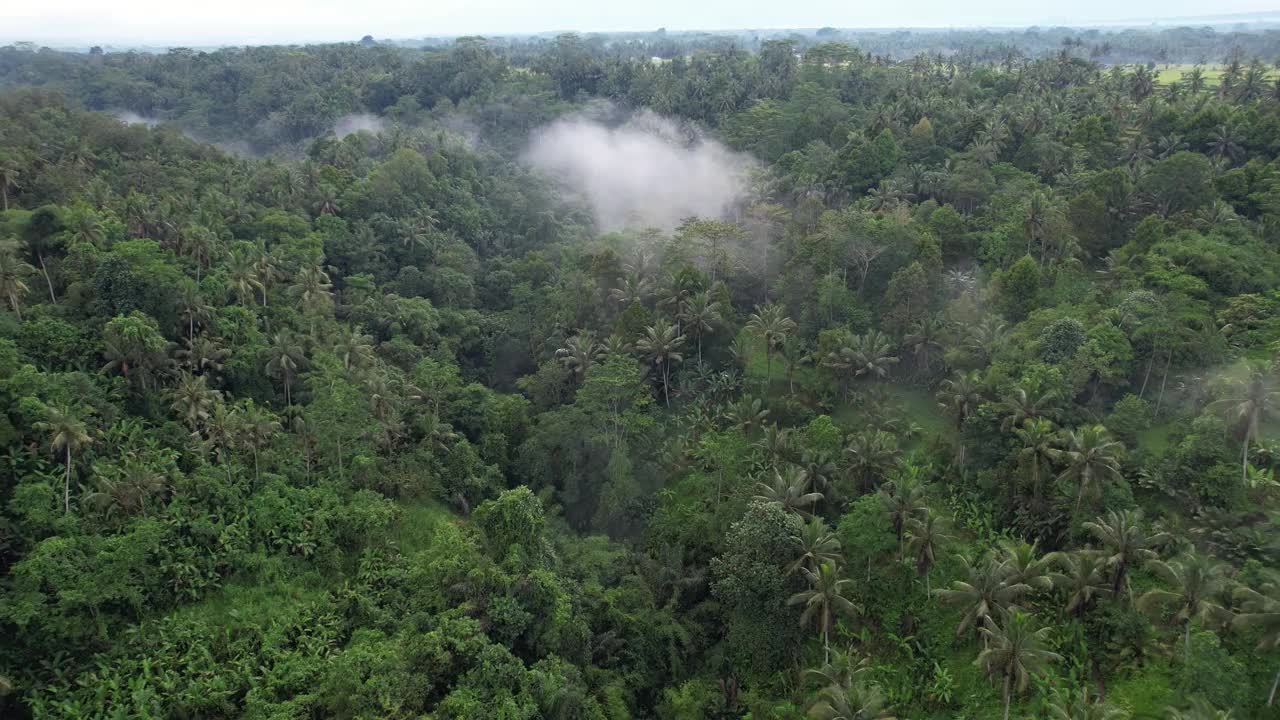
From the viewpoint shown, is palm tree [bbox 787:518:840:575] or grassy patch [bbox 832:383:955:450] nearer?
palm tree [bbox 787:518:840:575]

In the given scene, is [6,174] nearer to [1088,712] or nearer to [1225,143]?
[1088,712]

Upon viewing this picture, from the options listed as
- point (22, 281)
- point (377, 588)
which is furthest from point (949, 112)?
point (22, 281)

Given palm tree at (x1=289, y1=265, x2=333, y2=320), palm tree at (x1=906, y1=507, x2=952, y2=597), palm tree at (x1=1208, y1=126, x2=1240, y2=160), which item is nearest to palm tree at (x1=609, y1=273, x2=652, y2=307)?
palm tree at (x1=289, y1=265, x2=333, y2=320)

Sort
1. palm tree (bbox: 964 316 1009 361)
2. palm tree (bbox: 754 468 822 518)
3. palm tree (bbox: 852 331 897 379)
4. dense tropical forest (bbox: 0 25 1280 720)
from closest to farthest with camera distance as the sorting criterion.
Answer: dense tropical forest (bbox: 0 25 1280 720), palm tree (bbox: 754 468 822 518), palm tree (bbox: 964 316 1009 361), palm tree (bbox: 852 331 897 379)

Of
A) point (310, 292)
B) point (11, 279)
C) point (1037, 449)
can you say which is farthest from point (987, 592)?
point (11, 279)

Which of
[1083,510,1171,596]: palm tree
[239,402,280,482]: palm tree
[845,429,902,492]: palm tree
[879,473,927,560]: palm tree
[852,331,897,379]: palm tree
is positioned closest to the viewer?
[1083,510,1171,596]: palm tree

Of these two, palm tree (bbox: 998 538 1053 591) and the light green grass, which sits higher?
palm tree (bbox: 998 538 1053 591)

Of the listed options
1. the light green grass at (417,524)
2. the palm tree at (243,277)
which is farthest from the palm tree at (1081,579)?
the palm tree at (243,277)

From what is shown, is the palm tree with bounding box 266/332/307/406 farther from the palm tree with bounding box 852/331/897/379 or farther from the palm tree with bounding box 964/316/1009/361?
the palm tree with bounding box 964/316/1009/361
